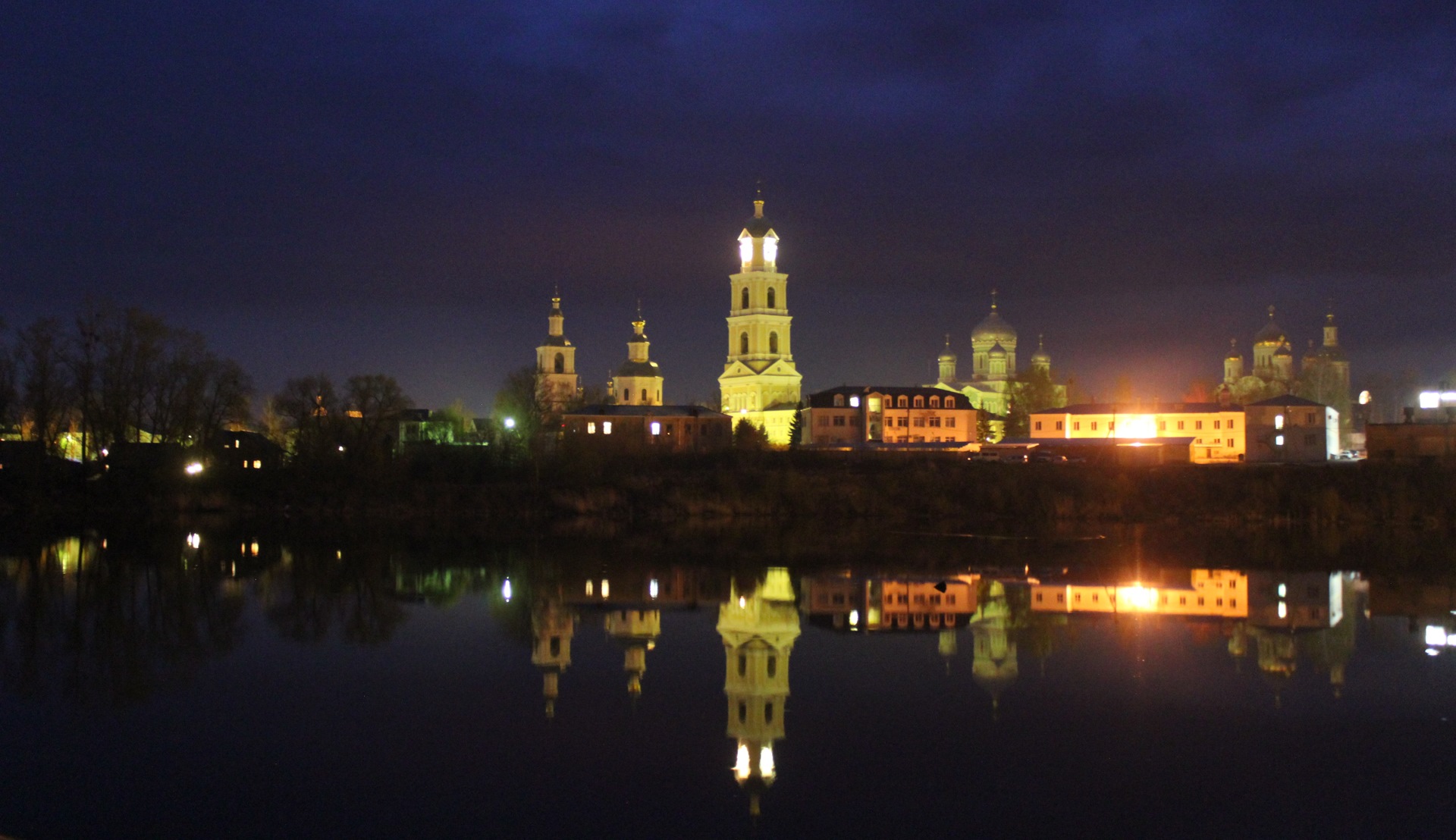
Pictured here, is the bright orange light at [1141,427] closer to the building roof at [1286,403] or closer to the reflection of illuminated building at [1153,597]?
the building roof at [1286,403]

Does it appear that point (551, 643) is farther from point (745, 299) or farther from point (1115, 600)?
point (745, 299)

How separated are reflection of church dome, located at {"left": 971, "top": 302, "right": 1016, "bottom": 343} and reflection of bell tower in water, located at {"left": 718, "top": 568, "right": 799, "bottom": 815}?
287 feet

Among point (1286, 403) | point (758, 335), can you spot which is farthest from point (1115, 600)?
point (758, 335)

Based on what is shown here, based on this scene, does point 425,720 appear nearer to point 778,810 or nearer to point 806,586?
point 778,810

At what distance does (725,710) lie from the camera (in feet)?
62.1

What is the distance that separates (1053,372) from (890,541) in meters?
71.3

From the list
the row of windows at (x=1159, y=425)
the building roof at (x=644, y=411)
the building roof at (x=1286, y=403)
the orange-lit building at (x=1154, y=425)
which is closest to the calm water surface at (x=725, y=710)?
the orange-lit building at (x=1154, y=425)

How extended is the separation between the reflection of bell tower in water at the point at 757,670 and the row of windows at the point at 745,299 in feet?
234

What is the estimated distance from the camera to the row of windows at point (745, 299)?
105m

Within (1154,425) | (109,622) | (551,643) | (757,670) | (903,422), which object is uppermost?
(903,422)

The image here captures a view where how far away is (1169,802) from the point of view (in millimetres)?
14578

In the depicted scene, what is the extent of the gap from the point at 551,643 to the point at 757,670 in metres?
4.33

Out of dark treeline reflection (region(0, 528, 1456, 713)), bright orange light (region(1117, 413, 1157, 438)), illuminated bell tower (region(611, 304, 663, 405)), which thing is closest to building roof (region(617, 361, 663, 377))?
illuminated bell tower (region(611, 304, 663, 405))

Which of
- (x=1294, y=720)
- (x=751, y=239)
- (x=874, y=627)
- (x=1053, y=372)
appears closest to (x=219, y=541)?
(x=874, y=627)
